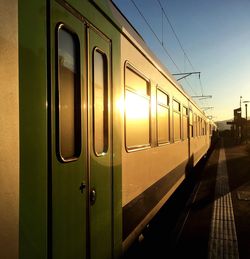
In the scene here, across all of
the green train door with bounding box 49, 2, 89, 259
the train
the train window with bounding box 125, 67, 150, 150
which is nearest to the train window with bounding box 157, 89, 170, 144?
the train window with bounding box 125, 67, 150, 150

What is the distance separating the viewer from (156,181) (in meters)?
5.47

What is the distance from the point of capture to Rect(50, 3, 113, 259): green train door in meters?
2.41

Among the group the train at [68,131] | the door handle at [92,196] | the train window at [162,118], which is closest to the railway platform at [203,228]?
the train at [68,131]

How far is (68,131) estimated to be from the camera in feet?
8.48

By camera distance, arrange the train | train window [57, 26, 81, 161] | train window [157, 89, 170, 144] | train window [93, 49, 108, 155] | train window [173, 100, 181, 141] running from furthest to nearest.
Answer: train window [173, 100, 181, 141] < train window [157, 89, 170, 144] < train window [93, 49, 108, 155] < train window [57, 26, 81, 161] < the train

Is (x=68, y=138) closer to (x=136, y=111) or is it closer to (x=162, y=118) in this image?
(x=136, y=111)

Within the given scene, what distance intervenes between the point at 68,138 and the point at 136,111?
184 centimetres

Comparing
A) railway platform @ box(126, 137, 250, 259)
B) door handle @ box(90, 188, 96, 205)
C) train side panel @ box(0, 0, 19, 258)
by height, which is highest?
train side panel @ box(0, 0, 19, 258)

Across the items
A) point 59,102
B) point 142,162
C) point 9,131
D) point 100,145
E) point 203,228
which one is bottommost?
point 203,228

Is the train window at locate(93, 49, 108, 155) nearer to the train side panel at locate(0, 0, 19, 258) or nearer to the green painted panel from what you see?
the green painted panel

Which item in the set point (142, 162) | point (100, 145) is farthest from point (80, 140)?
point (142, 162)

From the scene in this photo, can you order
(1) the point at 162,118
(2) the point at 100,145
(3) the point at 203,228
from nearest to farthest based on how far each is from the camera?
(2) the point at 100,145 < (1) the point at 162,118 < (3) the point at 203,228

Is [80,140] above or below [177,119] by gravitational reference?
below

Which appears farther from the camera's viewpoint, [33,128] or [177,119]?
[177,119]
